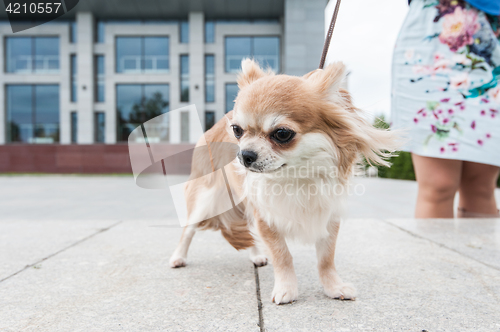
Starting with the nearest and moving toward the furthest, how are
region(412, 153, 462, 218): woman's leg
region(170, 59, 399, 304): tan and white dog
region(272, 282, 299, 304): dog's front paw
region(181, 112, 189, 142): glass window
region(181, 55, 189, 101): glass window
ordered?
1. region(170, 59, 399, 304): tan and white dog
2. region(272, 282, 299, 304): dog's front paw
3. region(412, 153, 462, 218): woman's leg
4. region(181, 112, 189, 142): glass window
5. region(181, 55, 189, 101): glass window

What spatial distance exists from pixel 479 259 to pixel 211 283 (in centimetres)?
195

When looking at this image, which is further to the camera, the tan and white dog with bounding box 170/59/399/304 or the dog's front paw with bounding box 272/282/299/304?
the dog's front paw with bounding box 272/282/299/304

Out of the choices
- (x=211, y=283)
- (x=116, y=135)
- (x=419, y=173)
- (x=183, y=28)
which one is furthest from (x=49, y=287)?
(x=183, y=28)

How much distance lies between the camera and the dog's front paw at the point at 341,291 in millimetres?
1812

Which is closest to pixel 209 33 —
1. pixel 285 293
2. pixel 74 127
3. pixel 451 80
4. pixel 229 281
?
pixel 74 127

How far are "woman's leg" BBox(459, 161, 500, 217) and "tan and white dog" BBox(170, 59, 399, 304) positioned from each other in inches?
87.4

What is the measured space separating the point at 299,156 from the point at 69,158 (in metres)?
19.0

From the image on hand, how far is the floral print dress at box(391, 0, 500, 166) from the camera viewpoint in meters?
3.07

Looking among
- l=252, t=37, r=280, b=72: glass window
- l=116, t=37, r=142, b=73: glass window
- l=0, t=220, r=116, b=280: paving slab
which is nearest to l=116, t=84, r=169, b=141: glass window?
l=116, t=37, r=142, b=73: glass window

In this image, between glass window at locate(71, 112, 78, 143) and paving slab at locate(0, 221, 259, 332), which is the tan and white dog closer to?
paving slab at locate(0, 221, 259, 332)

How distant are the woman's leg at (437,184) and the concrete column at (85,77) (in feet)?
62.1

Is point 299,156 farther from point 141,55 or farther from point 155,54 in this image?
point 141,55

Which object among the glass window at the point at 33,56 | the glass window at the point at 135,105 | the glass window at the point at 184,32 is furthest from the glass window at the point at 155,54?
the glass window at the point at 33,56

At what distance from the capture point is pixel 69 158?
17.9 metres
